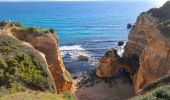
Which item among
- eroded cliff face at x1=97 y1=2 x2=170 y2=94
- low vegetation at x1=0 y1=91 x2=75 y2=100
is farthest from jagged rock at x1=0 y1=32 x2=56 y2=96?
eroded cliff face at x1=97 y1=2 x2=170 y2=94

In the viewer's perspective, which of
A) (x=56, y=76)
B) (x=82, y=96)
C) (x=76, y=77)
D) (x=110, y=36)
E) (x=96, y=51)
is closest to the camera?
(x=56, y=76)

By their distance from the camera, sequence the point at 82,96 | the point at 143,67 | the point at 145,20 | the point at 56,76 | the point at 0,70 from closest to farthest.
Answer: the point at 0,70 → the point at 56,76 → the point at 143,67 → the point at 82,96 → the point at 145,20

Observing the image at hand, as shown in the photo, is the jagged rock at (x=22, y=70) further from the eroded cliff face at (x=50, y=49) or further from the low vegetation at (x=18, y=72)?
the eroded cliff face at (x=50, y=49)

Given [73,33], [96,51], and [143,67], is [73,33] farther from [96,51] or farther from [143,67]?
[143,67]

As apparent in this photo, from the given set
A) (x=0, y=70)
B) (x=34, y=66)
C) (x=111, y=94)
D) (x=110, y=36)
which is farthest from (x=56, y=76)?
(x=110, y=36)

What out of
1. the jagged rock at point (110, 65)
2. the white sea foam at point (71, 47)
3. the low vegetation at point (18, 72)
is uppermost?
the low vegetation at point (18, 72)

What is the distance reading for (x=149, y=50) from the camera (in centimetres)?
4194

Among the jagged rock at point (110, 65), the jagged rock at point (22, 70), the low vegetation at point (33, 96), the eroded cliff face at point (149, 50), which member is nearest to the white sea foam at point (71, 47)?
the eroded cliff face at point (149, 50)

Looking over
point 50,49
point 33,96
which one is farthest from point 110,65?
point 33,96

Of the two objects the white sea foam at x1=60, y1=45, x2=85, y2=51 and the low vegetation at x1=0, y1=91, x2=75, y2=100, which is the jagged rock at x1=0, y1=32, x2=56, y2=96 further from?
the white sea foam at x1=60, y1=45, x2=85, y2=51

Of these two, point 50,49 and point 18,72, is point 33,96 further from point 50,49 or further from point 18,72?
point 50,49

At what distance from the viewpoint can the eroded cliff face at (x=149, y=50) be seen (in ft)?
128

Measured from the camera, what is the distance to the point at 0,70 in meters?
26.8

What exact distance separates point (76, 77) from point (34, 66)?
3011 centimetres
